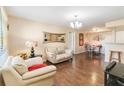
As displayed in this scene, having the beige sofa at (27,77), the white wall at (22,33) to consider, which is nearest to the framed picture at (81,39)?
the white wall at (22,33)

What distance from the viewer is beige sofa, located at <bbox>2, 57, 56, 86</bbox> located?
1.76 metres

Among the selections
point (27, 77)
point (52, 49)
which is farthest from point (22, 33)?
point (27, 77)

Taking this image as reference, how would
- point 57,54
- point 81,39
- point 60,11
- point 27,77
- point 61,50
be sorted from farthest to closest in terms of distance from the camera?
point 81,39, point 61,50, point 57,54, point 60,11, point 27,77

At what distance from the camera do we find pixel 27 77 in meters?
2.05

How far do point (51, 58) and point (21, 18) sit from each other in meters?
2.25

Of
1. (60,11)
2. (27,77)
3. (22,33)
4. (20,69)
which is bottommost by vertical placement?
(27,77)

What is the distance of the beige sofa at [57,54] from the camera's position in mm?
5031

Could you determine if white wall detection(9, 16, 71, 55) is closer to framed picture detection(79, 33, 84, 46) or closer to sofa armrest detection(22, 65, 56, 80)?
sofa armrest detection(22, 65, 56, 80)

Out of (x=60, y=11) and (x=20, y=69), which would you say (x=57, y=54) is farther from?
(x=20, y=69)

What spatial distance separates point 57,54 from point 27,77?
3.59 metres

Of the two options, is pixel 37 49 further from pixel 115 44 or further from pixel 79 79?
pixel 115 44

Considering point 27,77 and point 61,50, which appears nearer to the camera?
point 27,77
